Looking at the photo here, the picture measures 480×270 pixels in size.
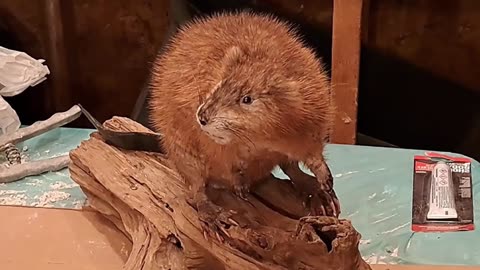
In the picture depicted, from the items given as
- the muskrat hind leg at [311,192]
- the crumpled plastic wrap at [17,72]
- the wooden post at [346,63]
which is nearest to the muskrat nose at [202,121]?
the muskrat hind leg at [311,192]

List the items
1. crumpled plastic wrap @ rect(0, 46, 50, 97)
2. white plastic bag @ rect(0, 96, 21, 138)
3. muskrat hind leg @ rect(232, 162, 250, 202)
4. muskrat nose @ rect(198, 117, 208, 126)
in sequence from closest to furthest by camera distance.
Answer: muskrat nose @ rect(198, 117, 208, 126)
muskrat hind leg @ rect(232, 162, 250, 202)
white plastic bag @ rect(0, 96, 21, 138)
crumpled plastic wrap @ rect(0, 46, 50, 97)

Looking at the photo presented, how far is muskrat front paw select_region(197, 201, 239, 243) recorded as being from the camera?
1283 mm

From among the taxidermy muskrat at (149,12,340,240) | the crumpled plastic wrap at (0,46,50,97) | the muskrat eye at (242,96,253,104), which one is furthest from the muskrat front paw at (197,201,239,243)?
the crumpled plastic wrap at (0,46,50,97)

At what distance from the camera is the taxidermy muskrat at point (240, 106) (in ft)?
3.68

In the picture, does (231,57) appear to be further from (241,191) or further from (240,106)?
(241,191)

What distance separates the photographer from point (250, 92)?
1123 mm

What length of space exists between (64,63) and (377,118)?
95 cm

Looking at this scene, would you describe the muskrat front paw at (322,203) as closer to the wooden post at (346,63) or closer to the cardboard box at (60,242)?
the cardboard box at (60,242)

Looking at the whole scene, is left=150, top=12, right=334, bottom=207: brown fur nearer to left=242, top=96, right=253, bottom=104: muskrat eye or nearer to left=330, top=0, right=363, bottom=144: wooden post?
left=242, top=96, right=253, bottom=104: muskrat eye

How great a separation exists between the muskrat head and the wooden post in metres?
0.82

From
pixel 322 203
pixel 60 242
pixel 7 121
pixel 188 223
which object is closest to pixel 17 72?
pixel 7 121

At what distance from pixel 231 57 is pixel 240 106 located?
0.29 feet

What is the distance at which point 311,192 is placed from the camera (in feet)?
4.46

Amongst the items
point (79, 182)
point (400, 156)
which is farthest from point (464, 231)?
point (79, 182)
